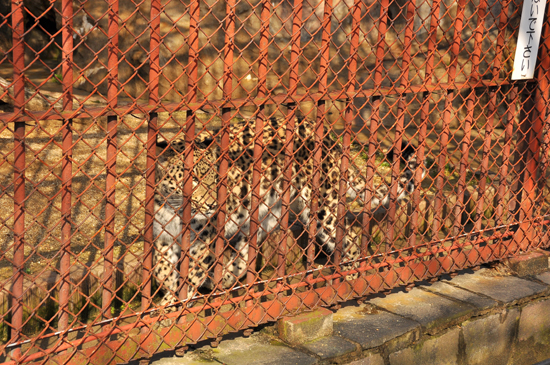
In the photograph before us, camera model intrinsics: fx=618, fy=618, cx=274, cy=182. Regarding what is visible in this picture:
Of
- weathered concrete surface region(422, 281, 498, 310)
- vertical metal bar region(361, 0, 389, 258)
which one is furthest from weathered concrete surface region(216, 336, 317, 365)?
weathered concrete surface region(422, 281, 498, 310)

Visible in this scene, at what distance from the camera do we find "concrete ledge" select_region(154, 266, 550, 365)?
3.03m

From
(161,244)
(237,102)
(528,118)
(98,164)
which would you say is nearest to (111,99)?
(237,102)

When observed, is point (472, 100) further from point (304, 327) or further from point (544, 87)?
point (304, 327)

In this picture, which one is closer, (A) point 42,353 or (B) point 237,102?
(A) point 42,353

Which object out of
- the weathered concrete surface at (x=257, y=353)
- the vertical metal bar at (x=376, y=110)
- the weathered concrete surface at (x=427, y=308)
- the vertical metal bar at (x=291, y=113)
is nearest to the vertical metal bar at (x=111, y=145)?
the weathered concrete surface at (x=257, y=353)

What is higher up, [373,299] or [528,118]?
[528,118]

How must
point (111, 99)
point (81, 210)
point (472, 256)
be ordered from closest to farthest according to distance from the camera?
1. point (111, 99)
2. point (472, 256)
3. point (81, 210)

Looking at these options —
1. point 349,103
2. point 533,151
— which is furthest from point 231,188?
point 533,151

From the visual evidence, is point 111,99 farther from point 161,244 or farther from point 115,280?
point 161,244

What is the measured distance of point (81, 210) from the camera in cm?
516

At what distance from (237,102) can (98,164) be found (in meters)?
3.76

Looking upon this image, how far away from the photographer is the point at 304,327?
311 cm

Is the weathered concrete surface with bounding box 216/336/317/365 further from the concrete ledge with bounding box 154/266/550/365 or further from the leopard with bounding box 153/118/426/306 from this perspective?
the leopard with bounding box 153/118/426/306

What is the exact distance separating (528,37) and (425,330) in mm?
1972
